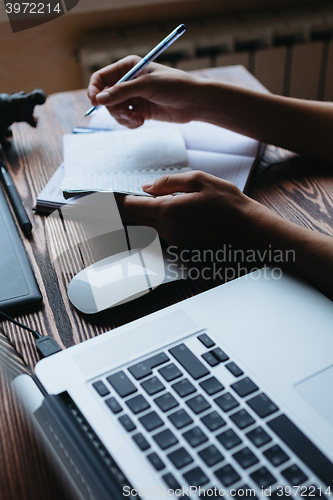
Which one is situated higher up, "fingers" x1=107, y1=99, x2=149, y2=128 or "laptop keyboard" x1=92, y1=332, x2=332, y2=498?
"fingers" x1=107, y1=99, x2=149, y2=128

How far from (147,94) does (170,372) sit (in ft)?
1.89

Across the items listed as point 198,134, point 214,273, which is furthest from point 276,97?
point 214,273

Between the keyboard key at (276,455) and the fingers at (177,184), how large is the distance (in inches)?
14.1

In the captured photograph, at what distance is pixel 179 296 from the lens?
0.53 m

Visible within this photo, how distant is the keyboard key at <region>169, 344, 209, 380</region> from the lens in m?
0.39

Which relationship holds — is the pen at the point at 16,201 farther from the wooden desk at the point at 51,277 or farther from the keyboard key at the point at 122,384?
the keyboard key at the point at 122,384

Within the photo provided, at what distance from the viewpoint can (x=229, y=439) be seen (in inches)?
13.4

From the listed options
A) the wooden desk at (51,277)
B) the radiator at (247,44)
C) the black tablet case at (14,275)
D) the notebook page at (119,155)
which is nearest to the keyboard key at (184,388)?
the wooden desk at (51,277)

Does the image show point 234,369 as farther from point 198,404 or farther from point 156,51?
point 156,51

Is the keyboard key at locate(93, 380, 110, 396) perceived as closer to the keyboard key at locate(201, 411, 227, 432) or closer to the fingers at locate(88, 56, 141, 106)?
the keyboard key at locate(201, 411, 227, 432)

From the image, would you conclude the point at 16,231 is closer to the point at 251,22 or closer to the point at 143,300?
the point at 143,300

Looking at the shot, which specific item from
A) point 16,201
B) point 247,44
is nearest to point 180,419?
point 16,201

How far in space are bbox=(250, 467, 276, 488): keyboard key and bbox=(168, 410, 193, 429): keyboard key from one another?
0.07m

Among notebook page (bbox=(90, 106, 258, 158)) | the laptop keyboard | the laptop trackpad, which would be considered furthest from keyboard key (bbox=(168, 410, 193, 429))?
notebook page (bbox=(90, 106, 258, 158))
